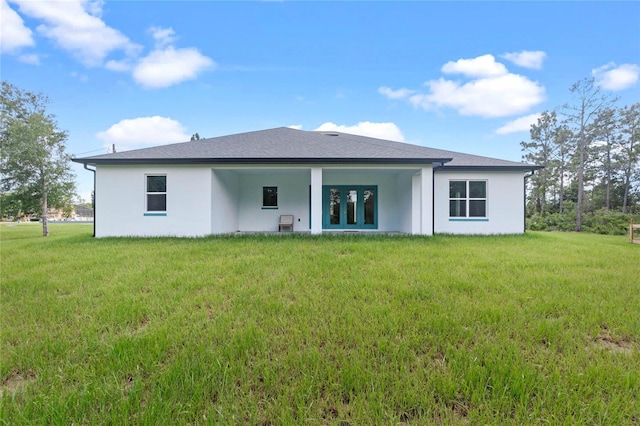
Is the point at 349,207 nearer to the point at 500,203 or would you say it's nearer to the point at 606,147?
the point at 500,203

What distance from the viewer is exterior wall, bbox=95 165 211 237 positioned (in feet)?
34.9

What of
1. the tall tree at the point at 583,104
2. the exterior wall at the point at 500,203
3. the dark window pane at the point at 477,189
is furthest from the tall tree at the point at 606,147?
the dark window pane at the point at 477,189

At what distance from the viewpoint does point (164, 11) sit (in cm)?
1110

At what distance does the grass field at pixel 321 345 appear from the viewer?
2.24 metres

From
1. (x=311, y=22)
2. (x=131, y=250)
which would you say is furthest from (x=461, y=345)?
(x=311, y=22)

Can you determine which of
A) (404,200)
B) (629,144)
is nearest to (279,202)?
(404,200)

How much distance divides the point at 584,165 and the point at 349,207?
27.2 meters

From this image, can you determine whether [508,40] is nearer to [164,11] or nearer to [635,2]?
[635,2]

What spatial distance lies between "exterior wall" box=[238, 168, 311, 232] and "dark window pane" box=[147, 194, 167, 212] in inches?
142

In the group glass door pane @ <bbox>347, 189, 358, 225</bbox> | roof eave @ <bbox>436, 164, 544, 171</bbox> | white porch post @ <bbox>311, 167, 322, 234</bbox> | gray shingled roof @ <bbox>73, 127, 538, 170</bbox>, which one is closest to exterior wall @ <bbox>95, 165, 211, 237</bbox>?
gray shingled roof @ <bbox>73, 127, 538, 170</bbox>

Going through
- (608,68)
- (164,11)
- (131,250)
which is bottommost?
(131,250)

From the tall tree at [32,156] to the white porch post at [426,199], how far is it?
813 inches

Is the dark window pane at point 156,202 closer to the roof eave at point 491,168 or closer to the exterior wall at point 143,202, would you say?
the exterior wall at point 143,202

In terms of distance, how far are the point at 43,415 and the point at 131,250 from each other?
21.6 ft
